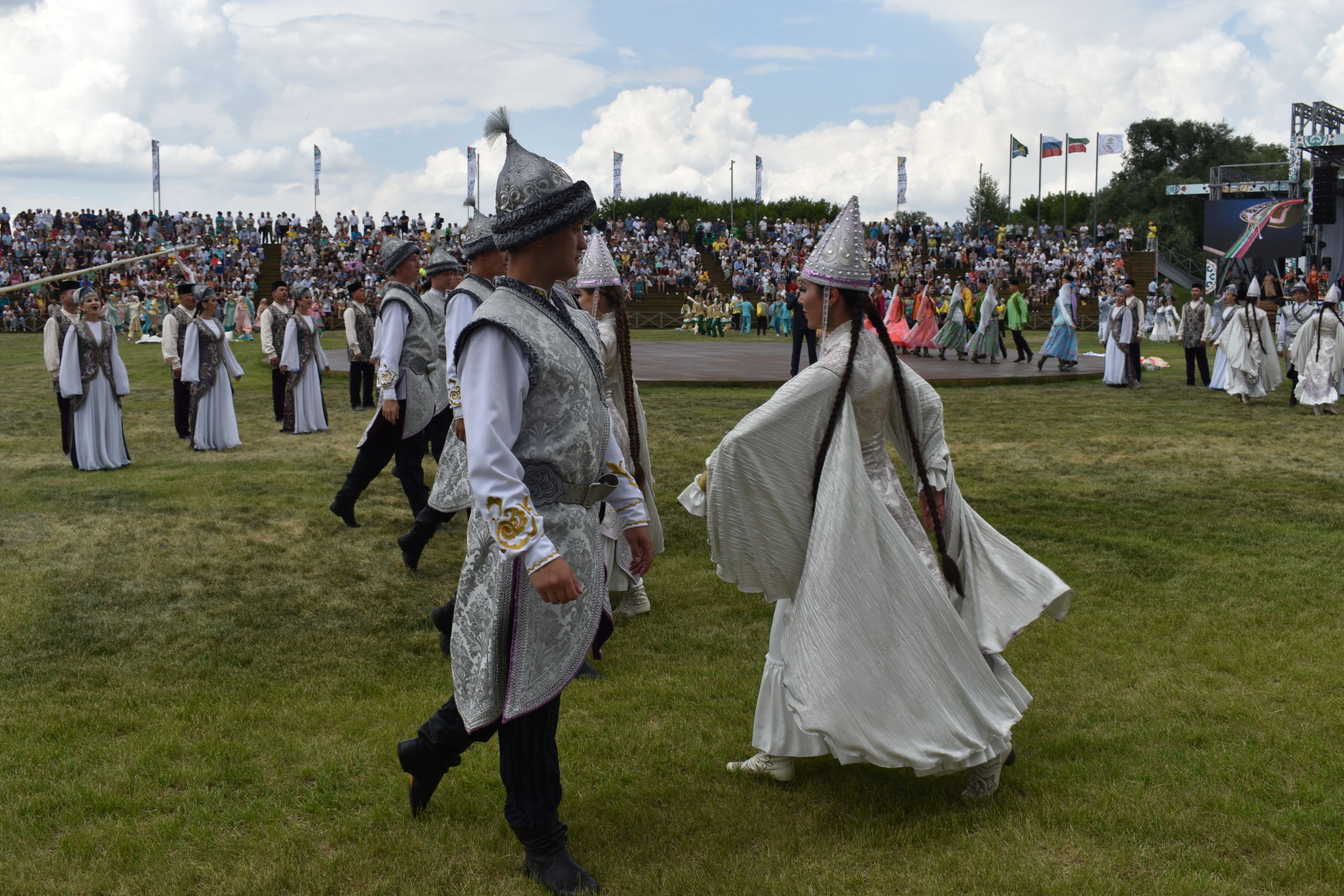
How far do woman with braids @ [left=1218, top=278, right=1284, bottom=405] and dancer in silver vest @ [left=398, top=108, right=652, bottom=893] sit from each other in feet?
50.0

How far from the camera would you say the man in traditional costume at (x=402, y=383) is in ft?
24.6

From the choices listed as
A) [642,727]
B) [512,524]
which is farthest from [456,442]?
[512,524]

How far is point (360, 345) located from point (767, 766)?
460 inches

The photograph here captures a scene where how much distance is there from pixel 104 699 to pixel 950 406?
12.5 metres

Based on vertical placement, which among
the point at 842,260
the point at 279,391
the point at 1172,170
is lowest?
the point at 279,391

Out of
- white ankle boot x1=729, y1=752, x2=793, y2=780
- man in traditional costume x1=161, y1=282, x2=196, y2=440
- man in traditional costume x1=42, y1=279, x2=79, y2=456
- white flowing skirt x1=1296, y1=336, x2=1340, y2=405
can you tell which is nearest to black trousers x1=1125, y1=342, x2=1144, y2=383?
white flowing skirt x1=1296, y1=336, x2=1340, y2=405

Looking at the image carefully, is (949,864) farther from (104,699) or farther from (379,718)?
(104,699)

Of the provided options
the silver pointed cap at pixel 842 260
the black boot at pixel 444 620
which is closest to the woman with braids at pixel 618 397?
the black boot at pixel 444 620

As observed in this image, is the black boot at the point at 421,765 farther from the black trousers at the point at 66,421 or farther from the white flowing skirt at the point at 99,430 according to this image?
the black trousers at the point at 66,421

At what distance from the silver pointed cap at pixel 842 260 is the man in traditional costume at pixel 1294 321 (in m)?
13.6

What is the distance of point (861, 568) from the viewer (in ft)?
11.5

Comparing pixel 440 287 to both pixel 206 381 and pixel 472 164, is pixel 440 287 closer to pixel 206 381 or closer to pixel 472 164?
pixel 206 381

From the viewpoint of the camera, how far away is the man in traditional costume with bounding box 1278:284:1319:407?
16.0 meters

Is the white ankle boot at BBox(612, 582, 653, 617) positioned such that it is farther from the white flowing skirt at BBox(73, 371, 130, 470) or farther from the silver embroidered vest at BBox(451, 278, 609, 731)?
the white flowing skirt at BBox(73, 371, 130, 470)
